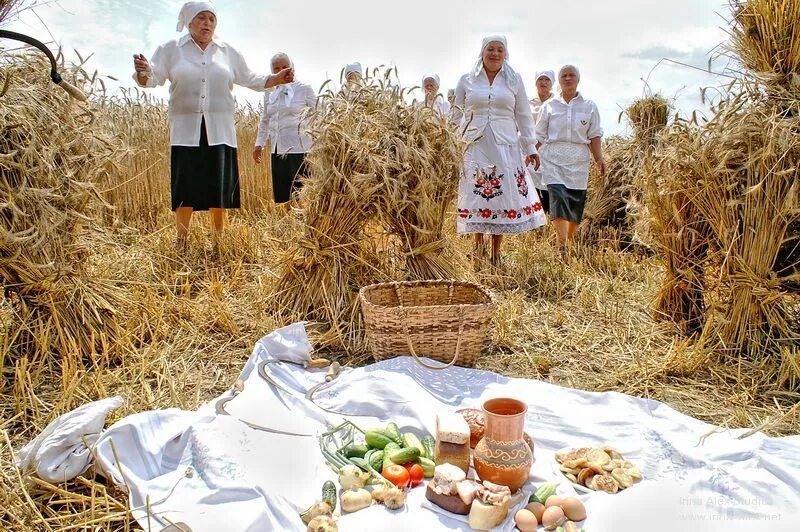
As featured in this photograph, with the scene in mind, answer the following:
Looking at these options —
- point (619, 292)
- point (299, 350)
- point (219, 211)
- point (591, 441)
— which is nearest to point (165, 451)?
point (299, 350)

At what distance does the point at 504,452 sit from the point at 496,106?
3.12 m

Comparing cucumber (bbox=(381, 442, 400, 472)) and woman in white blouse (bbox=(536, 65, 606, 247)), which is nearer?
cucumber (bbox=(381, 442, 400, 472))

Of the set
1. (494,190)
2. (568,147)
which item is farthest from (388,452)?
(568,147)

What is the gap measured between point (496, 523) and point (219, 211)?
345 cm

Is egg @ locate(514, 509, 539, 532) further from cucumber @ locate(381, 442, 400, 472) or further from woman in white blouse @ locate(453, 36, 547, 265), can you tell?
woman in white blouse @ locate(453, 36, 547, 265)

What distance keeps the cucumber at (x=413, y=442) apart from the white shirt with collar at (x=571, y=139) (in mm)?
3550

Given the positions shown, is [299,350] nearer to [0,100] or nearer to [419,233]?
[419,233]

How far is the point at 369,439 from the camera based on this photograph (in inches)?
76.4

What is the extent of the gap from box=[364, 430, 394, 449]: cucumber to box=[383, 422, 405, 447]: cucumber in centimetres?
2

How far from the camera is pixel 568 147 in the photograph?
5.02m

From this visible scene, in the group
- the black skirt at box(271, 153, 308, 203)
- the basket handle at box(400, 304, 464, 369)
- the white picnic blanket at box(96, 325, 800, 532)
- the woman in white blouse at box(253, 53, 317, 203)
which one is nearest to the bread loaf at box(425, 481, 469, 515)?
the white picnic blanket at box(96, 325, 800, 532)

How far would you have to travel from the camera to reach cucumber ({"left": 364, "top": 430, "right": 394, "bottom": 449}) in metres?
1.93

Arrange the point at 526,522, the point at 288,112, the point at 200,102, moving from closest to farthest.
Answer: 1. the point at 526,522
2. the point at 200,102
3. the point at 288,112

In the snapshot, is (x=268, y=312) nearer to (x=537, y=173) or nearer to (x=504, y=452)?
(x=504, y=452)
